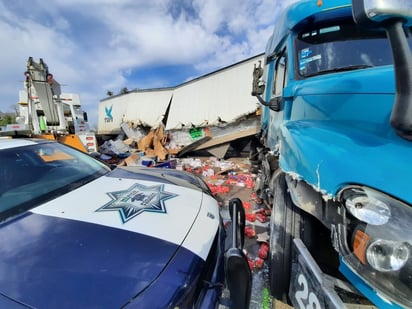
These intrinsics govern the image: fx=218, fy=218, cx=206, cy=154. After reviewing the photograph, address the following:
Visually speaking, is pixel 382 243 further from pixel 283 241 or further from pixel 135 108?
pixel 135 108

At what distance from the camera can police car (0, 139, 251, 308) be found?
0.95 meters

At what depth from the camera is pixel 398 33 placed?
0.74m

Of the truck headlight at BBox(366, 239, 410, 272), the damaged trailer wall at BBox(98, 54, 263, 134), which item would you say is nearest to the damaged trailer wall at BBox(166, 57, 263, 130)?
the damaged trailer wall at BBox(98, 54, 263, 134)

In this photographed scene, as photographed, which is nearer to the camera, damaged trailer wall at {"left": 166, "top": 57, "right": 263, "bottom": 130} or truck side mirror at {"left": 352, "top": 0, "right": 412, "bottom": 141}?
truck side mirror at {"left": 352, "top": 0, "right": 412, "bottom": 141}

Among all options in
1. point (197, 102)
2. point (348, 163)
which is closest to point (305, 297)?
point (348, 163)

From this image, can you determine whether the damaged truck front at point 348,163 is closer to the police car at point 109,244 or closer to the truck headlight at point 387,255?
the truck headlight at point 387,255

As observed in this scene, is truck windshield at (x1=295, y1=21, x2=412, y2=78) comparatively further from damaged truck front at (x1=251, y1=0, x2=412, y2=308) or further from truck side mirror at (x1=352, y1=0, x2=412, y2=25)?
truck side mirror at (x1=352, y1=0, x2=412, y2=25)

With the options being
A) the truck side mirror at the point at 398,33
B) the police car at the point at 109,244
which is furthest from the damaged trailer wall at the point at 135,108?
the truck side mirror at the point at 398,33

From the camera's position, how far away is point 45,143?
2443 mm

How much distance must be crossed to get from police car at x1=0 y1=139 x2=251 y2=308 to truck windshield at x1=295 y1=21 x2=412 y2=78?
1.48 metres

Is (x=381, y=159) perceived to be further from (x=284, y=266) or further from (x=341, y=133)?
(x=284, y=266)

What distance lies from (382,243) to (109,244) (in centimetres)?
124

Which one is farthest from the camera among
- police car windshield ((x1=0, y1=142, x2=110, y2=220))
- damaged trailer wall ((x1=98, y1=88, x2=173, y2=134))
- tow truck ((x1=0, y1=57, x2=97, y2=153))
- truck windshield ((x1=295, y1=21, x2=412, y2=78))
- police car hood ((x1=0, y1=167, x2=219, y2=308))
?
damaged trailer wall ((x1=98, y1=88, x2=173, y2=134))

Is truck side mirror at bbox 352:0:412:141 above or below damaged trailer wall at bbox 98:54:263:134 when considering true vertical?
below
